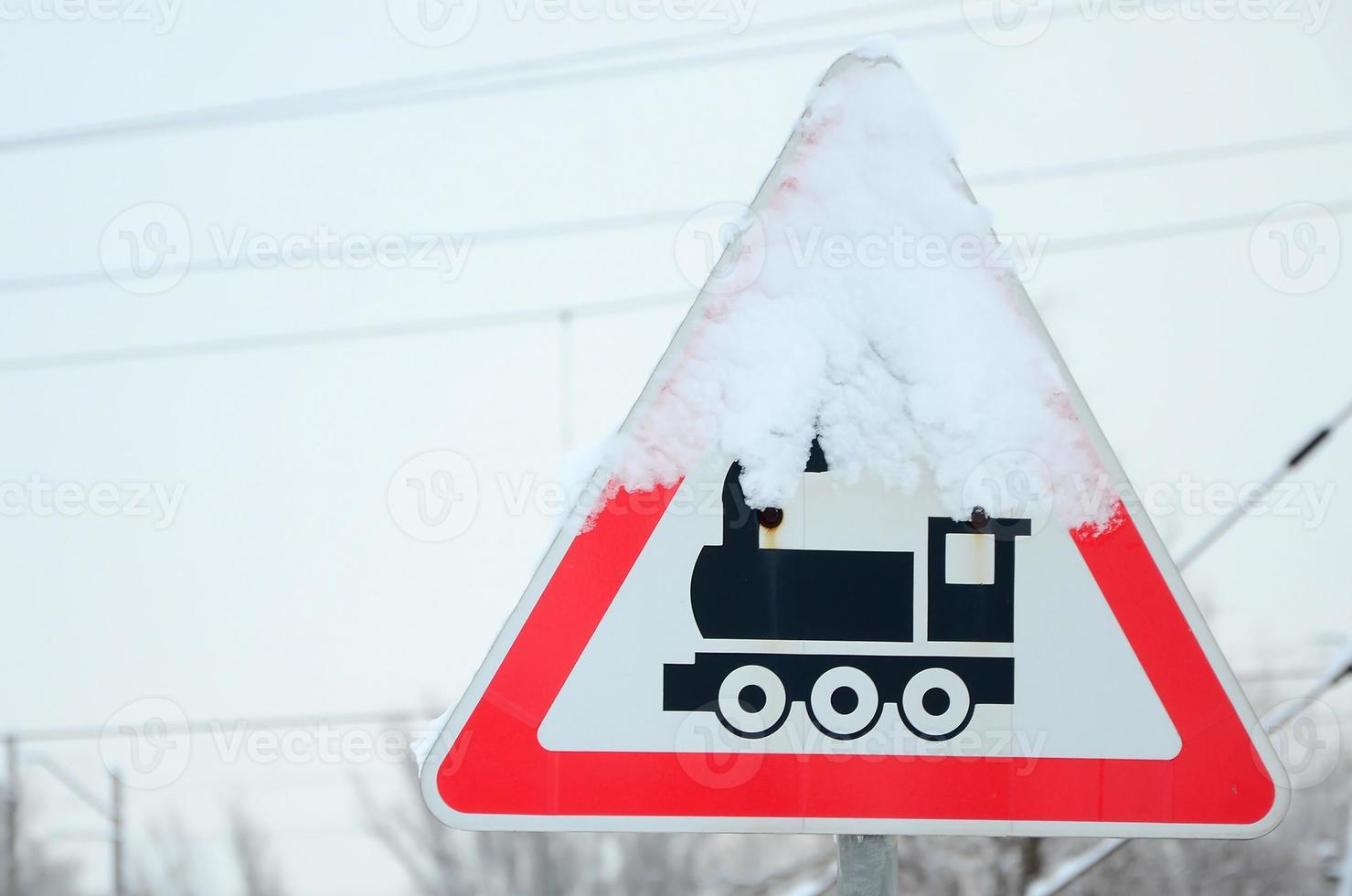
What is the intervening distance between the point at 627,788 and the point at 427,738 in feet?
0.83

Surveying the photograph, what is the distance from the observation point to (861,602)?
1383mm

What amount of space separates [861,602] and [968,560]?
138mm

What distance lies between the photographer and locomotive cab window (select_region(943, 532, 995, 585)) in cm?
139

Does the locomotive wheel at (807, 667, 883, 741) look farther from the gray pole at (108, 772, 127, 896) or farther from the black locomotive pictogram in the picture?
the gray pole at (108, 772, 127, 896)

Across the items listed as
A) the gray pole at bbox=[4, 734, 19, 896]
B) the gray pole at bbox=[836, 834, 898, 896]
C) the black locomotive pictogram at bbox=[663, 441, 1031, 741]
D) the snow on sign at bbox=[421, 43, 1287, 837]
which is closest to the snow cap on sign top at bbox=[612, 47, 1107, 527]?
the snow on sign at bbox=[421, 43, 1287, 837]

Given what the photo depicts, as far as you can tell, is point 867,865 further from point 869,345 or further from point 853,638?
point 869,345

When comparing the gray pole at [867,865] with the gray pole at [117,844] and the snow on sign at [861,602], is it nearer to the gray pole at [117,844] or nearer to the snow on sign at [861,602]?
the snow on sign at [861,602]

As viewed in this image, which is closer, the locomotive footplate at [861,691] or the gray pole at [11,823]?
the locomotive footplate at [861,691]

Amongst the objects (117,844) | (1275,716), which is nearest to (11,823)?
(117,844)

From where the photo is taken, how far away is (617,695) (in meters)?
1.42

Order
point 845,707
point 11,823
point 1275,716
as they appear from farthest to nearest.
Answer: point 11,823 → point 1275,716 → point 845,707

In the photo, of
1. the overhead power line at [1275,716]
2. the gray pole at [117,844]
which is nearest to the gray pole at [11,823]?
the gray pole at [117,844]

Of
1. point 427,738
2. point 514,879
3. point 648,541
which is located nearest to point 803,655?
point 648,541

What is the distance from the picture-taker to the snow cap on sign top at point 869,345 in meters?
1.42
